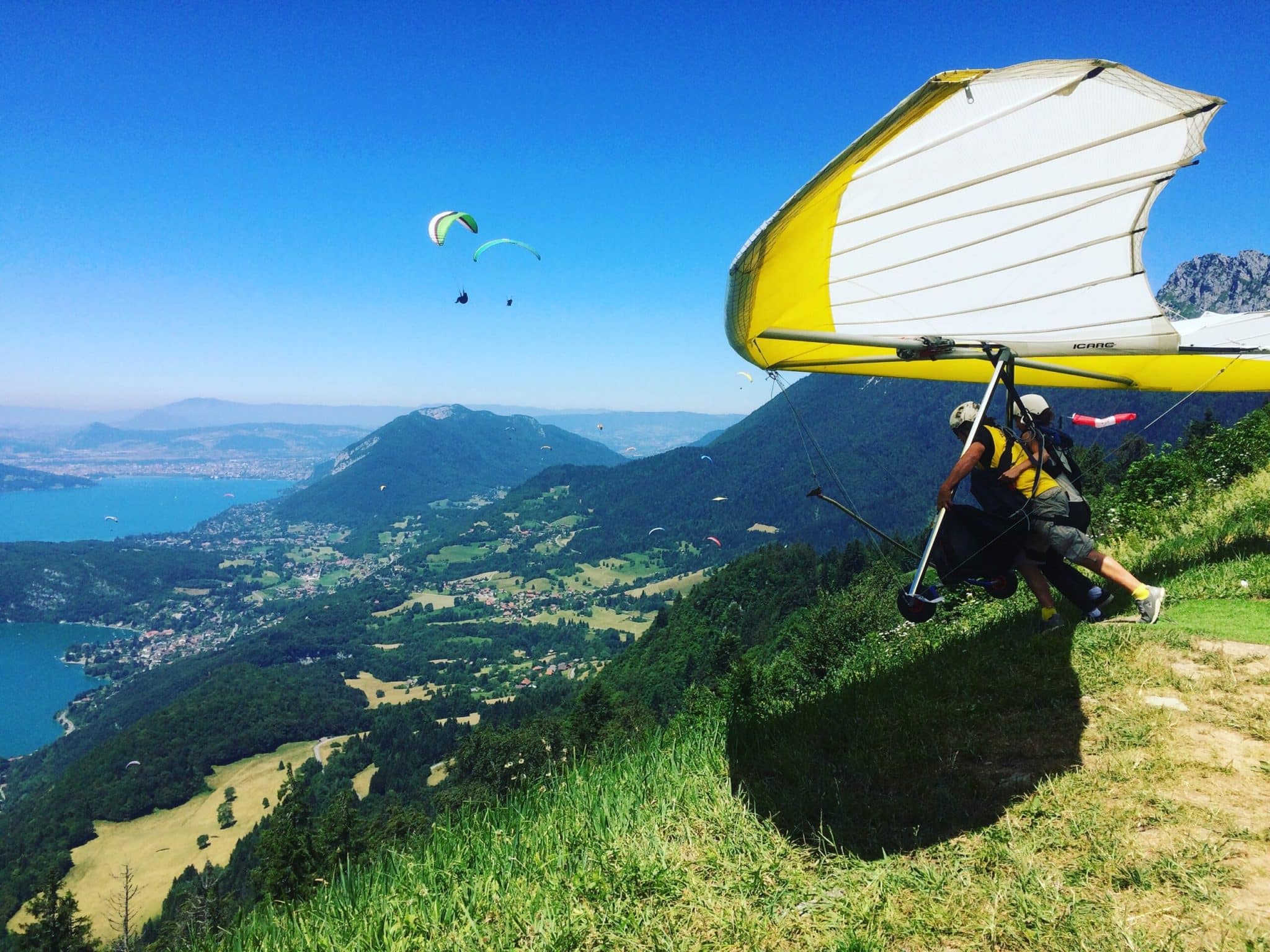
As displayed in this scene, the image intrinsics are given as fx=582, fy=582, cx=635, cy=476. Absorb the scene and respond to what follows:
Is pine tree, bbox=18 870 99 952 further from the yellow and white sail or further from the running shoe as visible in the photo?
the running shoe

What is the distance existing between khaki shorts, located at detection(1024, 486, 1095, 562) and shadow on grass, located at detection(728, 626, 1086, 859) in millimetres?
740

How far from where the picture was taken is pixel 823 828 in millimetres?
3020

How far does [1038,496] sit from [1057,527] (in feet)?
0.98

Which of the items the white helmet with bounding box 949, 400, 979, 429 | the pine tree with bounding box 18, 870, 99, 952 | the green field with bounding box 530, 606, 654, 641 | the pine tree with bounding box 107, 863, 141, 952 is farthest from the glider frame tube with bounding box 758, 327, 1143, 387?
the green field with bounding box 530, 606, 654, 641

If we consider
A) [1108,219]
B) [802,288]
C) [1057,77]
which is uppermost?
[1057,77]

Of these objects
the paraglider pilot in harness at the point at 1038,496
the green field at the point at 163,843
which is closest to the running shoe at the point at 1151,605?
the paraglider pilot in harness at the point at 1038,496

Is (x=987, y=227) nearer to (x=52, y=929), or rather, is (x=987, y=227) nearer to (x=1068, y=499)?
(x=1068, y=499)

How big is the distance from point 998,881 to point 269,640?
215405 mm

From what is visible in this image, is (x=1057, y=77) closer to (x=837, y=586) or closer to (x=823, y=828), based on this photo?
(x=823, y=828)

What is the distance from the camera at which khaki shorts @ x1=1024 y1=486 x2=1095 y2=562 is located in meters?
4.53

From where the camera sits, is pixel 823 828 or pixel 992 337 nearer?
pixel 823 828

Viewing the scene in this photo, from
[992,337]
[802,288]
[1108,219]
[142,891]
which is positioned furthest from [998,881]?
[142,891]

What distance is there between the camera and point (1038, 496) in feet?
14.9

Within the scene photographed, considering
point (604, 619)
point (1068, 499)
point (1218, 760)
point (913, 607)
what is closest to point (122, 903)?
point (913, 607)
